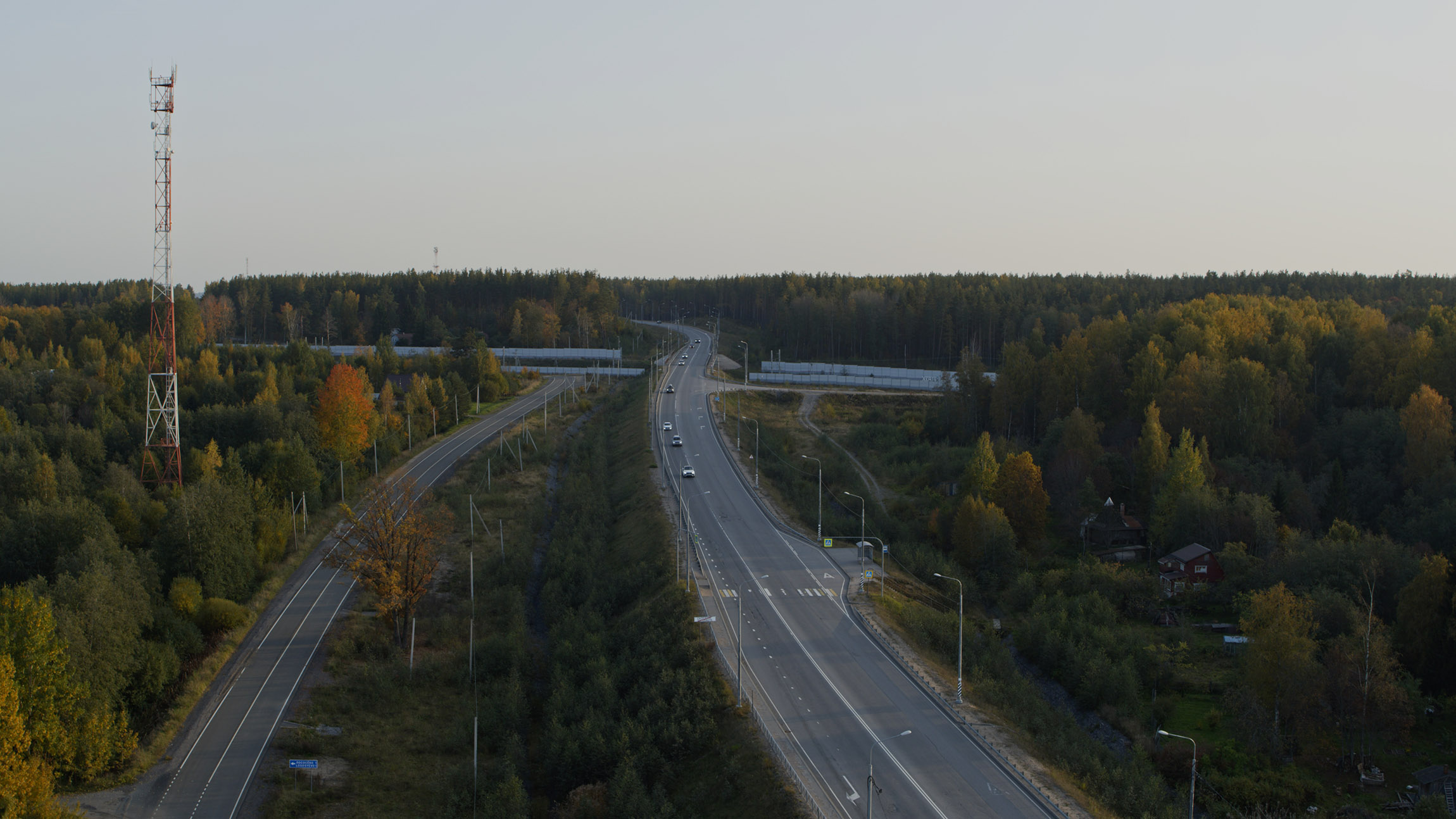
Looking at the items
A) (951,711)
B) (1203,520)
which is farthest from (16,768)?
(1203,520)

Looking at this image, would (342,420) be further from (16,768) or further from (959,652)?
(959,652)

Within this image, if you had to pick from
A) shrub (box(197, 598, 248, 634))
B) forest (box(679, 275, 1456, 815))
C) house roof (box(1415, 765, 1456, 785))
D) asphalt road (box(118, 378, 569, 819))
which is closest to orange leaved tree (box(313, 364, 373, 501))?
asphalt road (box(118, 378, 569, 819))

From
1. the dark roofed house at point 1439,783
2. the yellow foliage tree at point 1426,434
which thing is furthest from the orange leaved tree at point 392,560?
the yellow foliage tree at point 1426,434

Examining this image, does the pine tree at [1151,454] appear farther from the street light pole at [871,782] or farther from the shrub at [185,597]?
the shrub at [185,597]

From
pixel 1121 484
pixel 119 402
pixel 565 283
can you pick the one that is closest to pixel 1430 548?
pixel 1121 484

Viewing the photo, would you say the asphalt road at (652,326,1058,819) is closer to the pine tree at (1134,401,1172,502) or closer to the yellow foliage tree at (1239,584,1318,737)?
the yellow foliage tree at (1239,584,1318,737)

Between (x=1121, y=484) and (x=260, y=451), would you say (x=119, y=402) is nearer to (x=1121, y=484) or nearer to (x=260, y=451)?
(x=260, y=451)
